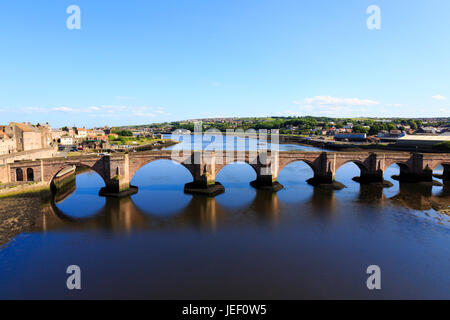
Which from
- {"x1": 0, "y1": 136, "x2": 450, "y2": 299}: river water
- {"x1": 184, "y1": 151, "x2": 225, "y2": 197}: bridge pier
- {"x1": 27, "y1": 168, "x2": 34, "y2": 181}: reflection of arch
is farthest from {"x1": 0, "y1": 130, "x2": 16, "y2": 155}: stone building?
{"x1": 184, "y1": 151, "x2": 225, "y2": 197}: bridge pier

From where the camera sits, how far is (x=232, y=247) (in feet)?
56.3

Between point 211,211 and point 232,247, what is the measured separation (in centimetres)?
750

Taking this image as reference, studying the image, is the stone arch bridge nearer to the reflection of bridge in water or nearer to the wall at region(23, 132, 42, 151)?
the reflection of bridge in water

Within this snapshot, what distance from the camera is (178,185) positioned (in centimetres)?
3378

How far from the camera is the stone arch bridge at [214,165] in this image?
28438 millimetres

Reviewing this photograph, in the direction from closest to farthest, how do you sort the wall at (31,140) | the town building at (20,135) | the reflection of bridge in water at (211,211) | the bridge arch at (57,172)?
the reflection of bridge in water at (211,211) < the bridge arch at (57,172) < the town building at (20,135) < the wall at (31,140)

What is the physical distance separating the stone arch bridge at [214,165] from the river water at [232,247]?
2584 millimetres

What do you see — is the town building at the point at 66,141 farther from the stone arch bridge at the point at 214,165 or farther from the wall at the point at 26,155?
the stone arch bridge at the point at 214,165

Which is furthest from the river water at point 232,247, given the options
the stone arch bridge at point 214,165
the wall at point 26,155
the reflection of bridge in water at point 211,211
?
the wall at point 26,155

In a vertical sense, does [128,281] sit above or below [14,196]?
below

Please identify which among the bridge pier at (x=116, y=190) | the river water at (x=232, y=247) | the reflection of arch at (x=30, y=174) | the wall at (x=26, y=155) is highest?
the wall at (x=26, y=155)
